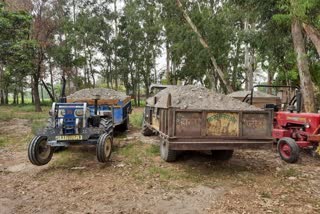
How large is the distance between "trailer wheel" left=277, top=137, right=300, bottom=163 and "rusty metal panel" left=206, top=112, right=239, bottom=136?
1938 mm

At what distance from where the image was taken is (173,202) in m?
4.29

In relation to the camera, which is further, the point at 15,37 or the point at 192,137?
the point at 15,37

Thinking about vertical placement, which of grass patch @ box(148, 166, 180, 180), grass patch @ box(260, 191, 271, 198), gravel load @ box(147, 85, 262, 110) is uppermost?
gravel load @ box(147, 85, 262, 110)

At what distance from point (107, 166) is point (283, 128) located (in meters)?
4.86

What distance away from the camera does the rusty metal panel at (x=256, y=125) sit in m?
5.56

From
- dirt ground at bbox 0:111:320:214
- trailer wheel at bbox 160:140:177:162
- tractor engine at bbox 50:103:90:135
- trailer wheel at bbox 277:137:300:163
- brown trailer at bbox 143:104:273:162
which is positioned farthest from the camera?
trailer wheel at bbox 277:137:300:163

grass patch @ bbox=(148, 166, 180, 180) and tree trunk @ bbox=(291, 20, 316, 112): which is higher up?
tree trunk @ bbox=(291, 20, 316, 112)

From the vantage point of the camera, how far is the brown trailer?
537 centimetres

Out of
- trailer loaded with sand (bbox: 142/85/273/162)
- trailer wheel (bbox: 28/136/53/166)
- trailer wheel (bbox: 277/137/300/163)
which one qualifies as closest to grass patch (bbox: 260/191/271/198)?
trailer loaded with sand (bbox: 142/85/273/162)

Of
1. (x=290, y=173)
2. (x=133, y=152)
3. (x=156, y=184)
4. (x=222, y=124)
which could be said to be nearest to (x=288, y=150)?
(x=290, y=173)

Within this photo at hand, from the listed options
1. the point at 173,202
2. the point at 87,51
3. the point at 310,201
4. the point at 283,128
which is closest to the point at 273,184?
the point at 310,201

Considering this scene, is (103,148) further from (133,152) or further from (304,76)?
(304,76)

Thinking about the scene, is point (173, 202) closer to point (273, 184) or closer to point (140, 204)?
point (140, 204)

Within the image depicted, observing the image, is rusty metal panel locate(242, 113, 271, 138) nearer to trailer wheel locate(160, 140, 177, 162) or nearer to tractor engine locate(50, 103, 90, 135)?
trailer wheel locate(160, 140, 177, 162)
